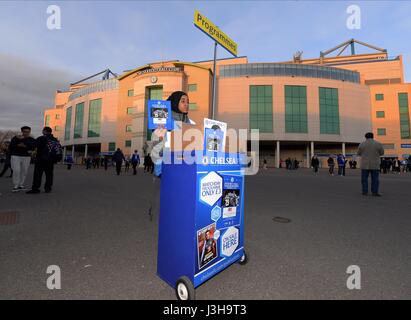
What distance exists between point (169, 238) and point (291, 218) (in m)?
3.08

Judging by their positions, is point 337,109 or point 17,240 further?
point 337,109

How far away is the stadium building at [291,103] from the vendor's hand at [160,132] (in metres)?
39.9

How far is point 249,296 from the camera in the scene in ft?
5.80

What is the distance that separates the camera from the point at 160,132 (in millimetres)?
2336

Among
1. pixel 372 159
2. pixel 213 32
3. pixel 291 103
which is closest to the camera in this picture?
pixel 213 32

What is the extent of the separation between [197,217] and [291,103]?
151 ft

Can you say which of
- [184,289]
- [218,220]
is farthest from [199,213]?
[184,289]

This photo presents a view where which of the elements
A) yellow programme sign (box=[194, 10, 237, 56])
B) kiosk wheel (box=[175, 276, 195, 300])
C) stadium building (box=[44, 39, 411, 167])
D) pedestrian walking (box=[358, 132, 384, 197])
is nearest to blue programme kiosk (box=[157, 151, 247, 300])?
kiosk wheel (box=[175, 276, 195, 300])

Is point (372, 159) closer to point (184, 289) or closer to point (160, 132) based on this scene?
point (160, 132)

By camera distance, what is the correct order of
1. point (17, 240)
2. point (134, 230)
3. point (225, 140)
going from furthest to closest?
point (134, 230) < point (17, 240) < point (225, 140)

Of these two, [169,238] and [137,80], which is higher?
[137,80]

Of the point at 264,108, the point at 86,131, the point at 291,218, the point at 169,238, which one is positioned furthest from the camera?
the point at 86,131

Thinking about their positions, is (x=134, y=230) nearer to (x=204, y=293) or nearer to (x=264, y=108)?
(x=204, y=293)
